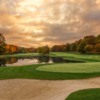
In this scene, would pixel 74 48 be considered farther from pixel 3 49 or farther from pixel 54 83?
pixel 54 83

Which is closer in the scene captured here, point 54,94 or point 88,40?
point 54,94

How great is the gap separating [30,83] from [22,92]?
8.83 feet

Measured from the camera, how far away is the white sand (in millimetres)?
14281

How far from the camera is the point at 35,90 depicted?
15.9 m

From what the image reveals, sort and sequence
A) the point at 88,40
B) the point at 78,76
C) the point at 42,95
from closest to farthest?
1. the point at 42,95
2. the point at 78,76
3. the point at 88,40

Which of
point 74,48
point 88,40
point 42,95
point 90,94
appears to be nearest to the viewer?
point 90,94

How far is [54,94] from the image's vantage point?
1476cm

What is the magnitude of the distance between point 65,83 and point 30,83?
9.41 feet

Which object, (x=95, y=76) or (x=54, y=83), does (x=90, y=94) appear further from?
(x=95, y=76)

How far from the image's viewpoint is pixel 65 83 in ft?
59.8

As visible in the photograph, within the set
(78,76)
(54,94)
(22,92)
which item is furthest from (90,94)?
(78,76)

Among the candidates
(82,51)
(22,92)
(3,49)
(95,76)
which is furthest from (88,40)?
(22,92)

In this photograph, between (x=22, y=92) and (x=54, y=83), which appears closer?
(x=22, y=92)

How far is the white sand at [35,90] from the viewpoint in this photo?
14.3 metres
